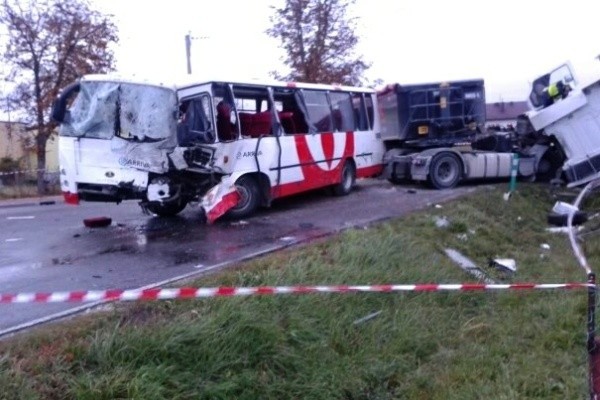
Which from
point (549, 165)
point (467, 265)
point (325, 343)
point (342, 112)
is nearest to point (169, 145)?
point (467, 265)

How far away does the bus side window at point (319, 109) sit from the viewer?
16.2m

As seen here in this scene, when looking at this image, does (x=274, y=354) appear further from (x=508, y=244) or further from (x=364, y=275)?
(x=508, y=244)

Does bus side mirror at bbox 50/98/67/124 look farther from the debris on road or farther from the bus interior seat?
the bus interior seat

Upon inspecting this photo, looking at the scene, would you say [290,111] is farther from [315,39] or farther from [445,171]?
[315,39]

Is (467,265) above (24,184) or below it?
below

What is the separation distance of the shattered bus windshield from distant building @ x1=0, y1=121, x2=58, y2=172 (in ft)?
74.2

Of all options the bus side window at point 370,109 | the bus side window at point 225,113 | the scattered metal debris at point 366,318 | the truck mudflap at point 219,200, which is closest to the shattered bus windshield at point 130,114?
the bus side window at point 225,113

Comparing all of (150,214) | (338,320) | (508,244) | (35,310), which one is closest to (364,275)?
(338,320)

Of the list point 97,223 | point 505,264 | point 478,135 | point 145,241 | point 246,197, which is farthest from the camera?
point 478,135

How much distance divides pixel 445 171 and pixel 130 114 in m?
8.97

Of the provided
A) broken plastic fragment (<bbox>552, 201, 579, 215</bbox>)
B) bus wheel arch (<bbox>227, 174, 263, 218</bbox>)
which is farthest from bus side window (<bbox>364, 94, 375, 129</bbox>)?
bus wheel arch (<bbox>227, 174, 263, 218</bbox>)

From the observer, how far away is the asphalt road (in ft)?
27.8

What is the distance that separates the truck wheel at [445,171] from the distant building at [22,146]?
69.7ft

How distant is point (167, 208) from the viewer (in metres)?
14.2
